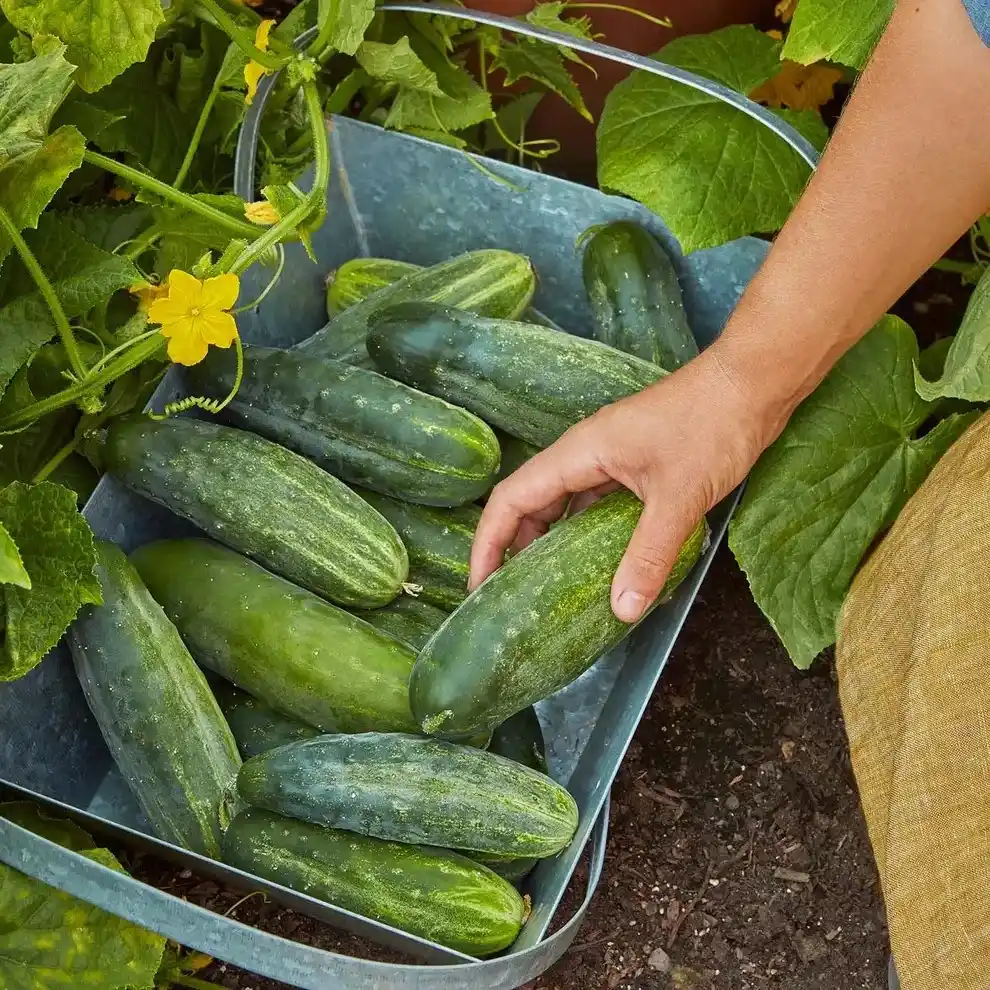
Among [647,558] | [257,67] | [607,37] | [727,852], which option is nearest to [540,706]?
[727,852]

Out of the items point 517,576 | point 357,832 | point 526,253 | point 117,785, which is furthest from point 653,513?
point 117,785

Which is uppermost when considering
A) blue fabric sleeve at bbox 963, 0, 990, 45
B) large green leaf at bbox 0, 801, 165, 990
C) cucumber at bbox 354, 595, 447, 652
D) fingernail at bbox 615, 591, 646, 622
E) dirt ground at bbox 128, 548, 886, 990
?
blue fabric sleeve at bbox 963, 0, 990, 45

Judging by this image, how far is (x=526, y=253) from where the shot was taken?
1.55 meters

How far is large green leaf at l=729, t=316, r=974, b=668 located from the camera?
124 cm

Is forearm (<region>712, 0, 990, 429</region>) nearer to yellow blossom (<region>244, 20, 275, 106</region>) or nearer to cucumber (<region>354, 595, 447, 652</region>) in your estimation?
cucumber (<region>354, 595, 447, 652</region>)

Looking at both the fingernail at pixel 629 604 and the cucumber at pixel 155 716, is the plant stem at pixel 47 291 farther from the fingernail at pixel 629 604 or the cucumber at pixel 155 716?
the fingernail at pixel 629 604

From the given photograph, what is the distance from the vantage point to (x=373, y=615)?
1242mm

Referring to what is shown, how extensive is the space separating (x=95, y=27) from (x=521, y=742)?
0.84 metres

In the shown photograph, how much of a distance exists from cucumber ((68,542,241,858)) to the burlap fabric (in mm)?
642

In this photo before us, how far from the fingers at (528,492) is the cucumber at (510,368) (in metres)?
0.10

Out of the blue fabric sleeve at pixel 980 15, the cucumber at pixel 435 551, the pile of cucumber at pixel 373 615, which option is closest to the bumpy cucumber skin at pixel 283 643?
the pile of cucumber at pixel 373 615

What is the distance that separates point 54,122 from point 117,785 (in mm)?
756

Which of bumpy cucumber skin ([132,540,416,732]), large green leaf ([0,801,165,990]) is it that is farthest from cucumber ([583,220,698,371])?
large green leaf ([0,801,165,990])

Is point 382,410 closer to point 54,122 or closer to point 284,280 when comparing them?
point 284,280
